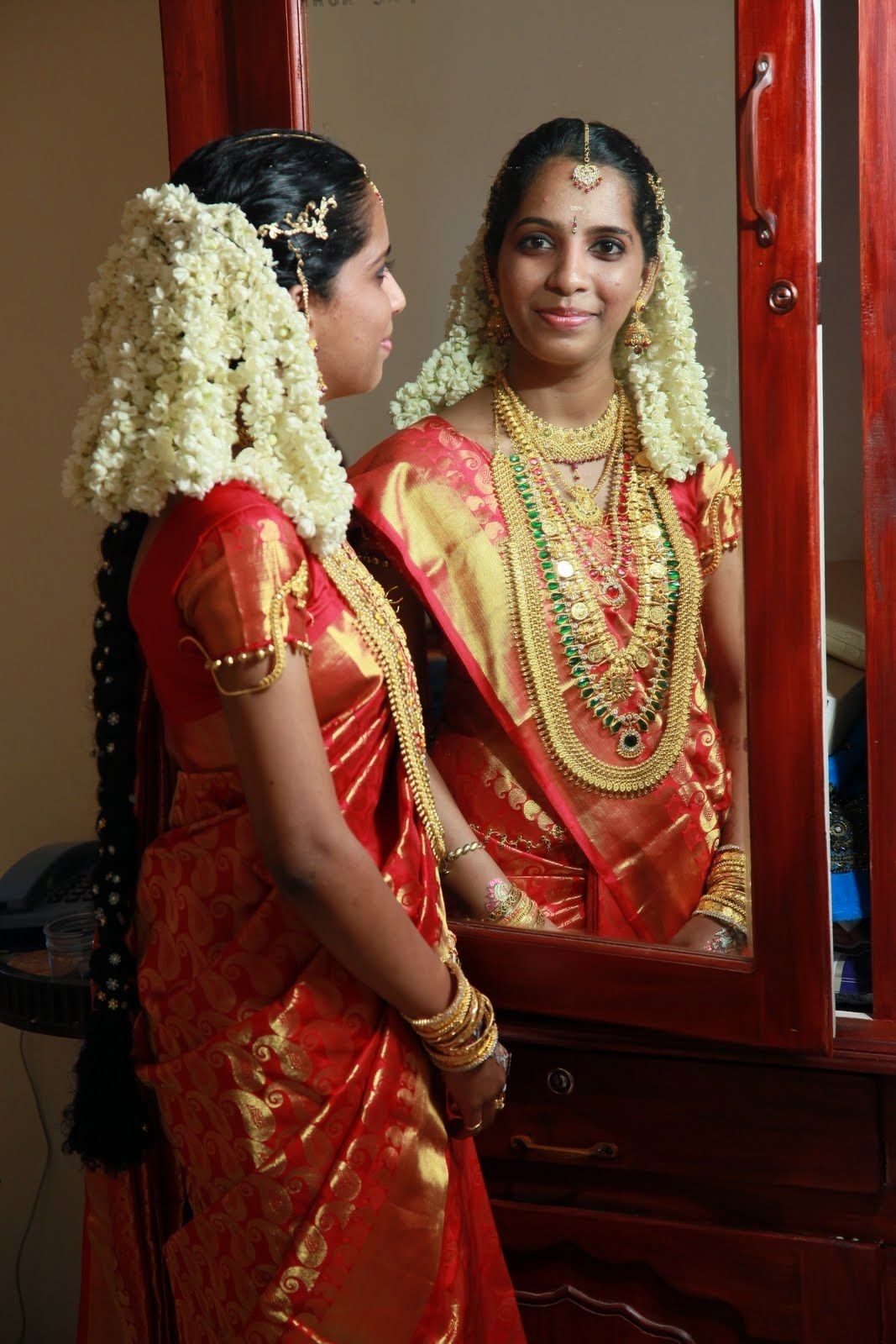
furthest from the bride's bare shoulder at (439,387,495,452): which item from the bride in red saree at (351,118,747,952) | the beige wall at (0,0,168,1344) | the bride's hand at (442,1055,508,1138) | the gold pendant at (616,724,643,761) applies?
the beige wall at (0,0,168,1344)

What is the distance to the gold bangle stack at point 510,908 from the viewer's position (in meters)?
1.39

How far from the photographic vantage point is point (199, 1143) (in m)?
1.21

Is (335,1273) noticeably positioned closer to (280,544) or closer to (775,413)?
(280,544)

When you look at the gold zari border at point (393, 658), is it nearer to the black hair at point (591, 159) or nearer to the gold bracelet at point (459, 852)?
the gold bracelet at point (459, 852)

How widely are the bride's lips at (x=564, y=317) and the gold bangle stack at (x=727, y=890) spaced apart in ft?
1.78

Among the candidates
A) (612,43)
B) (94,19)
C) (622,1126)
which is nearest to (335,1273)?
(622,1126)

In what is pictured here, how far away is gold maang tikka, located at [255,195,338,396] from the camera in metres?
1.15

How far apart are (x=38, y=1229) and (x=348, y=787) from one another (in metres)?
1.32

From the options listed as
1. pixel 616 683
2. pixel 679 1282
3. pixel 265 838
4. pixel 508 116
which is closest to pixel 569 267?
pixel 508 116

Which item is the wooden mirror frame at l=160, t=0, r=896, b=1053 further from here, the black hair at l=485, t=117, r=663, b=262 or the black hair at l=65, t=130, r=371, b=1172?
the black hair at l=65, t=130, r=371, b=1172

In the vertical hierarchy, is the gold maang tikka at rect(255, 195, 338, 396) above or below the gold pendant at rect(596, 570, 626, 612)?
above

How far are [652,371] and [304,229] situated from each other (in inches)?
15.0

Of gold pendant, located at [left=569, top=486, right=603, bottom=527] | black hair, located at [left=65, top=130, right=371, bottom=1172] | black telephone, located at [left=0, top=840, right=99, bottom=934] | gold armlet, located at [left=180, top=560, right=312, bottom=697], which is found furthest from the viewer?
black telephone, located at [left=0, top=840, right=99, bottom=934]

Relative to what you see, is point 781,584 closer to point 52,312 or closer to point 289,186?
point 289,186
